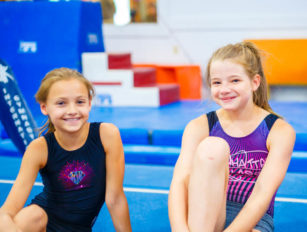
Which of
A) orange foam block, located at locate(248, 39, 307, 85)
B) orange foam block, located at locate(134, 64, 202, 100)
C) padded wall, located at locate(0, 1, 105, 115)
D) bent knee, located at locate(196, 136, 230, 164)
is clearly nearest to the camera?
bent knee, located at locate(196, 136, 230, 164)

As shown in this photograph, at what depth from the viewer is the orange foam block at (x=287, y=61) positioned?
16.1 feet

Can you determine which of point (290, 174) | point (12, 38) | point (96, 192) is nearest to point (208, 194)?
point (96, 192)

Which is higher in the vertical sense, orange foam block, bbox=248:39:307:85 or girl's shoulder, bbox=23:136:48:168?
girl's shoulder, bbox=23:136:48:168

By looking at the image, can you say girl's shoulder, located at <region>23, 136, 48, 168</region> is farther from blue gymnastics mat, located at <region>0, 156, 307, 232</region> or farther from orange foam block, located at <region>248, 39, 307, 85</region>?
orange foam block, located at <region>248, 39, 307, 85</region>

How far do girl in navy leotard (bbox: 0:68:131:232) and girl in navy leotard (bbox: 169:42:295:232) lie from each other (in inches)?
10.9

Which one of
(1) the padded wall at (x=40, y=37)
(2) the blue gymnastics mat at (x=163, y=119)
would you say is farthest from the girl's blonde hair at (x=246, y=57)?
(1) the padded wall at (x=40, y=37)

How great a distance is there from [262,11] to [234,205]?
13.4 feet

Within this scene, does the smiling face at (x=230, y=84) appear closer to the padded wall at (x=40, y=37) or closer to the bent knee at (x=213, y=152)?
the bent knee at (x=213, y=152)

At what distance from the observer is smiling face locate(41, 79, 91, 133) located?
1624mm

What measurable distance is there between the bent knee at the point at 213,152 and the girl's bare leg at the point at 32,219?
64 cm

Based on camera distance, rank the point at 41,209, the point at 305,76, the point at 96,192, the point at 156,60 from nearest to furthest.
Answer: the point at 41,209, the point at 96,192, the point at 305,76, the point at 156,60

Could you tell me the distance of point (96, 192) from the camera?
1718 mm

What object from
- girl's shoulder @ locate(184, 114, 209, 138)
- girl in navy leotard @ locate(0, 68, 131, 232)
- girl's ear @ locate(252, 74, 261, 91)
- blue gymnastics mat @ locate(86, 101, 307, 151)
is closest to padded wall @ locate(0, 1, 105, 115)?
blue gymnastics mat @ locate(86, 101, 307, 151)

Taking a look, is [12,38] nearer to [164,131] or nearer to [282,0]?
[164,131]
